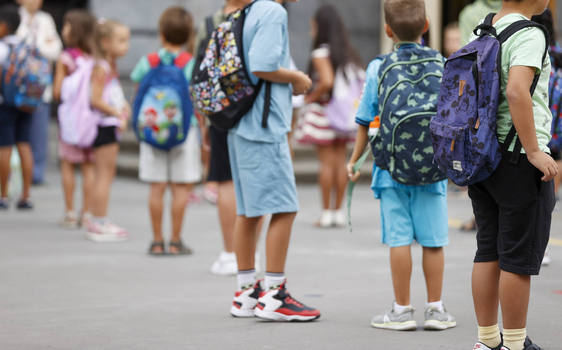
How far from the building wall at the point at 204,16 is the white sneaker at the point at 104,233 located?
6728mm

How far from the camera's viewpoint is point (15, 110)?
32.1ft

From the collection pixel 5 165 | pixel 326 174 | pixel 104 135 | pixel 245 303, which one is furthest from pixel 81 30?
pixel 245 303

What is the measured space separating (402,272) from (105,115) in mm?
4289

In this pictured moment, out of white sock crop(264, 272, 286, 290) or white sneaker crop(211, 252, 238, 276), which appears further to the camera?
white sneaker crop(211, 252, 238, 276)

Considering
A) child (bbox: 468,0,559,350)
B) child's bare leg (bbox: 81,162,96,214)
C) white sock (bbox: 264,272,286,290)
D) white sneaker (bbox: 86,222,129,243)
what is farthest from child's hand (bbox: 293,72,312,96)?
child's bare leg (bbox: 81,162,96,214)

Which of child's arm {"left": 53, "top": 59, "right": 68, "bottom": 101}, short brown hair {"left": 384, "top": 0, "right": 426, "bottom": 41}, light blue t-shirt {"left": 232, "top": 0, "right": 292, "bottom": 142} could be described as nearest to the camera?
short brown hair {"left": 384, "top": 0, "right": 426, "bottom": 41}

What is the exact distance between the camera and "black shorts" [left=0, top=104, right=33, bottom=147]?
974cm

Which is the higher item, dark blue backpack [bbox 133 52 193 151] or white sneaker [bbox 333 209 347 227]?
dark blue backpack [bbox 133 52 193 151]

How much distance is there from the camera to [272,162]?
16.6ft

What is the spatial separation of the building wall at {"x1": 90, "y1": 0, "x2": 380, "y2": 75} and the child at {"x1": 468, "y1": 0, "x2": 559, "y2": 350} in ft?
35.5

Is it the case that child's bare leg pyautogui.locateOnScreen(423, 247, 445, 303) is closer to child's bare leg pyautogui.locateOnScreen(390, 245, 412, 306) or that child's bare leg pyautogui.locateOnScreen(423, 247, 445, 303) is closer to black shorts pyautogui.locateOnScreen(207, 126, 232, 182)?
child's bare leg pyautogui.locateOnScreen(390, 245, 412, 306)

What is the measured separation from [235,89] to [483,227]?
1.68 m

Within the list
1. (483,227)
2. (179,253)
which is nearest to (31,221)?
(179,253)

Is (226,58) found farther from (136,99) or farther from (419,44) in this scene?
(136,99)
